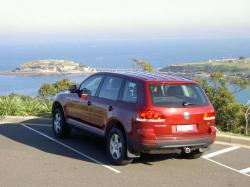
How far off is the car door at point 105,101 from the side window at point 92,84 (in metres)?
0.23

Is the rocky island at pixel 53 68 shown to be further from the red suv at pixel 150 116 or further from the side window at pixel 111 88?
the red suv at pixel 150 116

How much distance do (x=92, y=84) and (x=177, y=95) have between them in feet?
6.73

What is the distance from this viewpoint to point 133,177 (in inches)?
297

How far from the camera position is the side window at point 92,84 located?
945cm

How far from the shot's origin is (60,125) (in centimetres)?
1069

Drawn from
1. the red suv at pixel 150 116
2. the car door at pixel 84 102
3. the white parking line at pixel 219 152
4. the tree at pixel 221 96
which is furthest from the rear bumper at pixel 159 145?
the tree at pixel 221 96

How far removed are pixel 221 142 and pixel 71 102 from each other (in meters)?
3.31

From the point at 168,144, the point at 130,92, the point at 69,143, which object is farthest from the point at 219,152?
the point at 69,143

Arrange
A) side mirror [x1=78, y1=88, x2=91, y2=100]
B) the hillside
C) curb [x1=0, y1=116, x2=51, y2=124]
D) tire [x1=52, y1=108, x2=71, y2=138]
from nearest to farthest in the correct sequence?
side mirror [x1=78, y1=88, x2=91, y2=100], tire [x1=52, y1=108, x2=71, y2=138], curb [x1=0, y1=116, x2=51, y2=124], the hillside

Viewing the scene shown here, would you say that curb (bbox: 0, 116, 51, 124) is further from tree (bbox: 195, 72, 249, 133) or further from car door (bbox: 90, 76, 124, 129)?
tree (bbox: 195, 72, 249, 133)

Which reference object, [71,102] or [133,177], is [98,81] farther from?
[133,177]

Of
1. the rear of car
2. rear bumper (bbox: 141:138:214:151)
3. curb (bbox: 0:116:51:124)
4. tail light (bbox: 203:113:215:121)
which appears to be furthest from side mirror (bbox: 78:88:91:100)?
curb (bbox: 0:116:51:124)

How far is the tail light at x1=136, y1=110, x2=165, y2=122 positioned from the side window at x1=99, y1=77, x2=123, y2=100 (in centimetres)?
96

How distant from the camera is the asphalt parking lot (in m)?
7.33
